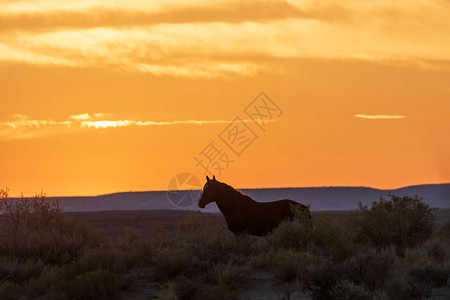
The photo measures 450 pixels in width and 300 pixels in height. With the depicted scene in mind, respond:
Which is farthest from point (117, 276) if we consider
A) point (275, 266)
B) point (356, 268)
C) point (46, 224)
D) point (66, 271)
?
point (46, 224)

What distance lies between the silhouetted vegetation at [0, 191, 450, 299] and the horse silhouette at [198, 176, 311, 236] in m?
0.76

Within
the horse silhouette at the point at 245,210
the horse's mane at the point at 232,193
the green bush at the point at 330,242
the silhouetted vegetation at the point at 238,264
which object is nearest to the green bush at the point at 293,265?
the silhouetted vegetation at the point at 238,264

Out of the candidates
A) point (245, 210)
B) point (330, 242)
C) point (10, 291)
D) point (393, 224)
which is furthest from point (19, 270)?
point (393, 224)

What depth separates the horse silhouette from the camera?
71.4 ft

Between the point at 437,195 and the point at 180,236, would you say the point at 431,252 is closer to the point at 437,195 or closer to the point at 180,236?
the point at 180,236

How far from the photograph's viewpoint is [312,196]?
559 ft

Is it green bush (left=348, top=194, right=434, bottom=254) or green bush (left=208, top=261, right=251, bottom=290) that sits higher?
green bush (left=348, top=194, right=434, bottom=254)

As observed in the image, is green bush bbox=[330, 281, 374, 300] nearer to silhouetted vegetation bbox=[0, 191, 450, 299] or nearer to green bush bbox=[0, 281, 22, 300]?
silhouetted vegetation bbox=[0, 191, 450, 299]

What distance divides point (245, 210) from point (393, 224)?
5010mm

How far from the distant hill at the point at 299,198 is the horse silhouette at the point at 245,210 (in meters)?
141

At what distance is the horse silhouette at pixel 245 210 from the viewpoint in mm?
21766

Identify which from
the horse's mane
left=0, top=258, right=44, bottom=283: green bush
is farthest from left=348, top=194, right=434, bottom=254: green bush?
left=0, top=258, right=44, bottom=283: green bush

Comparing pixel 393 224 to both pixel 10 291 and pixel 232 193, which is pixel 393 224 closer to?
pixel 232 193

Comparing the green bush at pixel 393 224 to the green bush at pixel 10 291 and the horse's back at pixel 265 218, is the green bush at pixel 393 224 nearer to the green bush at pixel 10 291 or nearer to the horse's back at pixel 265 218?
the horse's back at pixel 265 218
